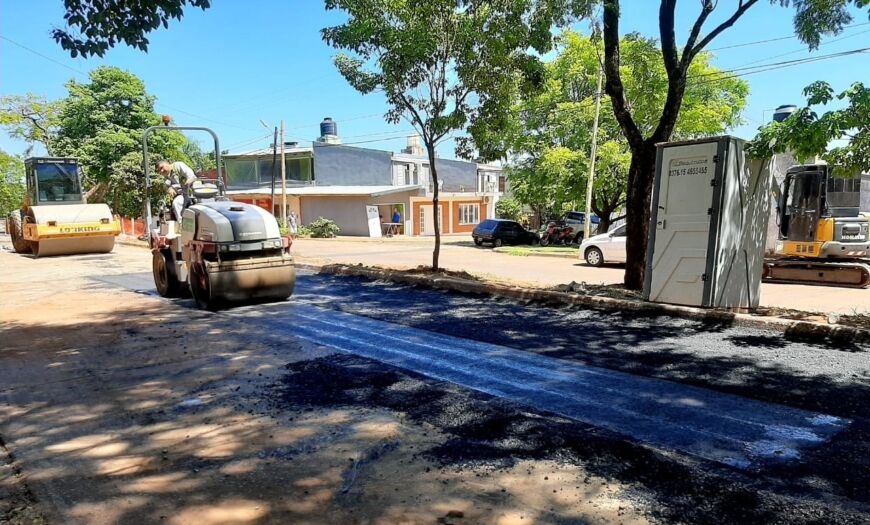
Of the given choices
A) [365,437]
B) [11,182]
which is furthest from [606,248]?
[11,182]

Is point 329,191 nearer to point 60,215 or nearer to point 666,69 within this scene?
point 60,215

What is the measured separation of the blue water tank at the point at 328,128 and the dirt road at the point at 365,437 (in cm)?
4304

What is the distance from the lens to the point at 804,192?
14.1 meters

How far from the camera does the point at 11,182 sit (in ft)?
154

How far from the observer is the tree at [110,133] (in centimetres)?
3153

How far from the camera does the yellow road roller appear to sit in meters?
18.4

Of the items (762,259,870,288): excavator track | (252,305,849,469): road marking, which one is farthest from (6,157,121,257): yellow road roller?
(762,259,870,288): excavator track


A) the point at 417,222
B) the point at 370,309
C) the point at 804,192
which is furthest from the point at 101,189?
the point at 804,192

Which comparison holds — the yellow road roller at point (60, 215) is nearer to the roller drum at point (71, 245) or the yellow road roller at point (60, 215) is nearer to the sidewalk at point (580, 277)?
the roller drum at point (71, 245)

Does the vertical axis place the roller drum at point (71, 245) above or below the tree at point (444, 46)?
below

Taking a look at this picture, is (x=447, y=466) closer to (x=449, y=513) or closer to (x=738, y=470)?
(x=449, y=513)

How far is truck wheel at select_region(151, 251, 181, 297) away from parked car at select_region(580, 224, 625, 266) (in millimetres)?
13624

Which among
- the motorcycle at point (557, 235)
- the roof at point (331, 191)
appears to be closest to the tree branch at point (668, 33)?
the motorcycle at point (557, 235)

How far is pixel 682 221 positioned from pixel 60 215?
1827 centimetres
